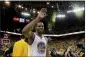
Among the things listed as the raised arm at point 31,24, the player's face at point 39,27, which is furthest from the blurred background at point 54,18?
the raised arm at point 31,24

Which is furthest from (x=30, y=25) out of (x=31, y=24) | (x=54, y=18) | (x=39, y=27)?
(x=54, y=18)

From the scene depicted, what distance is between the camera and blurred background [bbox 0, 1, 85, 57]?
9.70ft

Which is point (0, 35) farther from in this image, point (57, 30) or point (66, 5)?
point (66, 5)

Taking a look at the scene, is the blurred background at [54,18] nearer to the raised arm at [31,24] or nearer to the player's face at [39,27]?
the player's face at [39,27]

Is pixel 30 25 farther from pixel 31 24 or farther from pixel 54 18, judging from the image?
pixel 54 18

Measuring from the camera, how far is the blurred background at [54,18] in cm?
296

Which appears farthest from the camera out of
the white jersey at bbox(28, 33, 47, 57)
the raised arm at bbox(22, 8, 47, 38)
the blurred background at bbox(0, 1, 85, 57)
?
the blurred background at bbox(0, 1, 85, 57)

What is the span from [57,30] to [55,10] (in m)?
0.34

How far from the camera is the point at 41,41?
148cm

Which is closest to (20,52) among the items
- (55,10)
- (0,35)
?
(0,35)

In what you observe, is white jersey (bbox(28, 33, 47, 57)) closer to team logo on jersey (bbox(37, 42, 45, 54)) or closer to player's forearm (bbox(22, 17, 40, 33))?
team logo on jersey (bbox(37, 42, 45, 54))

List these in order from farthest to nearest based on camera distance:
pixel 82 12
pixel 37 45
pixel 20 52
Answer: pixel 82 12 → pixel 20 52 → pixel 37 45

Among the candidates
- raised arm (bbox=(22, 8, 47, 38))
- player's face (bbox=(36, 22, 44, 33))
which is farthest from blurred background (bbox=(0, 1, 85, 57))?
raised arm (bbox=(22, 8, 47, 38))

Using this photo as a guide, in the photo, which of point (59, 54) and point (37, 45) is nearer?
point (37, 45)
